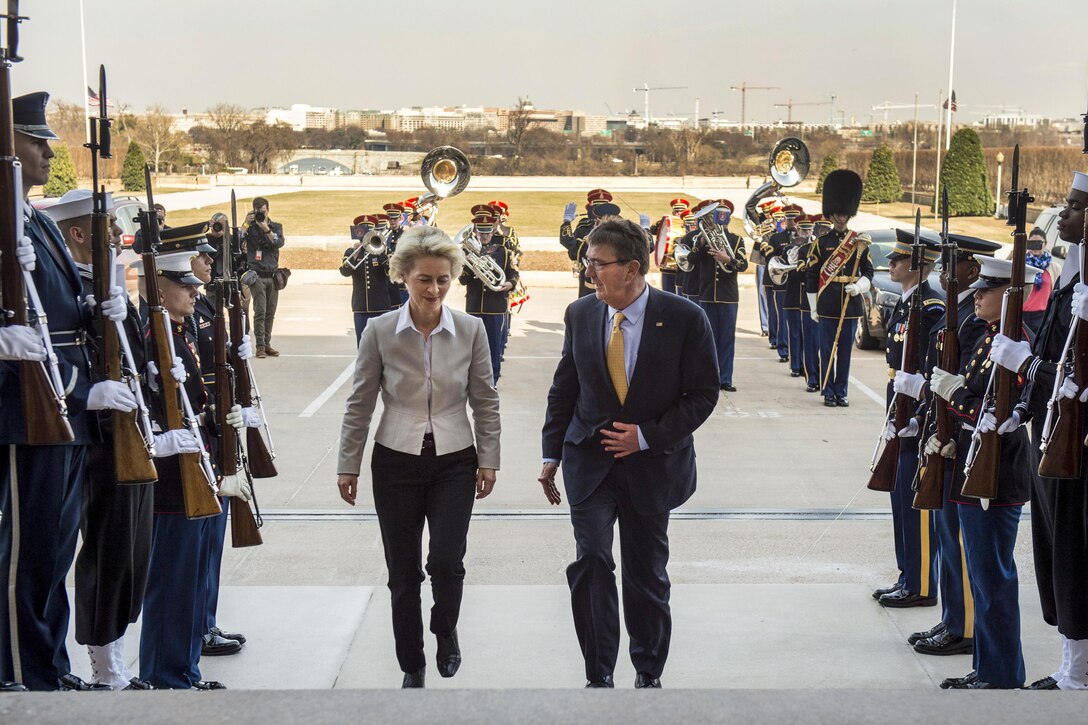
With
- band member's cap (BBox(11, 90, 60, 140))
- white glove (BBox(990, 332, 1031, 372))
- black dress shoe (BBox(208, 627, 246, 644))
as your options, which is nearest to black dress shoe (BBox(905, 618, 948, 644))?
white glove (BBox(990, 332, 1031, 372))

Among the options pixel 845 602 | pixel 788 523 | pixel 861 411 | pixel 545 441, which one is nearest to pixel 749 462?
pixel 788 523

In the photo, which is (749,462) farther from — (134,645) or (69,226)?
(69,226)

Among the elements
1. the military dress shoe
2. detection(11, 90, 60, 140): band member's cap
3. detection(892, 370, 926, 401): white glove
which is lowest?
the military dress shoe

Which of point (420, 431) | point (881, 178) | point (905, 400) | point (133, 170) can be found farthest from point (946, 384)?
point (881, 178)

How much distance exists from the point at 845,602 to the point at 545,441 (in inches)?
80.5

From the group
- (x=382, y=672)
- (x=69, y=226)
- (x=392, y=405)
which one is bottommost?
(x=382, y=672)

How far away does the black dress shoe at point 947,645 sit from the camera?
5.42 meters

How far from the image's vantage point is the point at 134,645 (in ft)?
18.1

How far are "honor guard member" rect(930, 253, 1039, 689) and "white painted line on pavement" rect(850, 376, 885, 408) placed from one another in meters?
7.13

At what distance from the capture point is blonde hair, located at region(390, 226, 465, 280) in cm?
470

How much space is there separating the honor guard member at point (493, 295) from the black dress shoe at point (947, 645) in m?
7.92

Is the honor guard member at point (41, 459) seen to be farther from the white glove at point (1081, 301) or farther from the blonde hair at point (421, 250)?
the white glove at point (1081, 301)

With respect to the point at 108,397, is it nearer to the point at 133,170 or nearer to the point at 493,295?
the point at 493,295

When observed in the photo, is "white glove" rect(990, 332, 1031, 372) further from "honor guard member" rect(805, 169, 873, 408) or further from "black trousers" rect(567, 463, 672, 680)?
"honor guard member" rect(805, 169, 873, 408)
